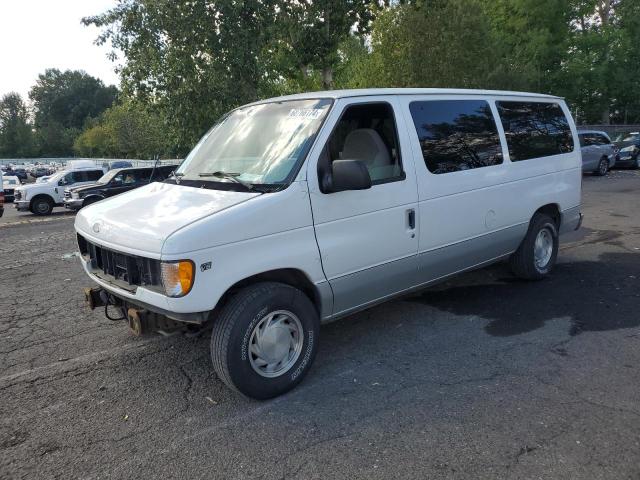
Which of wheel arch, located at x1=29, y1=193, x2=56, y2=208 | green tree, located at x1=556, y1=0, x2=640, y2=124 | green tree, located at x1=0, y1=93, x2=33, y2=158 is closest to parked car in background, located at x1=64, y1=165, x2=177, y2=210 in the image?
wheel arch, located at x1=29, y1=193, x2=56, y2=208

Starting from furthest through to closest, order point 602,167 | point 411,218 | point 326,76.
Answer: point 602,167 → point 326,76 → point 411,218

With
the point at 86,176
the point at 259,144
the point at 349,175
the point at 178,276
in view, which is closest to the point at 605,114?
the point at 86,176

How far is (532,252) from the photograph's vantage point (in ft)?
18.7

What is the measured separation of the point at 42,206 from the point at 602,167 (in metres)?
22.0

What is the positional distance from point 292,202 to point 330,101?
0.95 metres

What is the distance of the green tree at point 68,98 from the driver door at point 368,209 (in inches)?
4461

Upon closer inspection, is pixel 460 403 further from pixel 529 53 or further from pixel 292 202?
pixel 529 53

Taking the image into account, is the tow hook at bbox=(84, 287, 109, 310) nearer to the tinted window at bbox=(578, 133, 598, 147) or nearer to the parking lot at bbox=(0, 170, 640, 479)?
the parking lot at bbox=(0, 170, 640, 479)

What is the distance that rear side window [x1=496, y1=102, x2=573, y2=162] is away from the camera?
17.2 feet

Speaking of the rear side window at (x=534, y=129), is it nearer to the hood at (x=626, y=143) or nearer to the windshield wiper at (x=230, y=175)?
the windshield wiper at (x=230, y=175)

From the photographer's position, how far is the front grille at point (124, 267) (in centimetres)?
317

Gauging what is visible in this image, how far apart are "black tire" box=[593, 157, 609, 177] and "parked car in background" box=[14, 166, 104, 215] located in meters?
20.4

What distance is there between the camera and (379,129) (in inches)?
165

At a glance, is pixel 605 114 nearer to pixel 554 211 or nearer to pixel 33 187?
pixel 554 211
